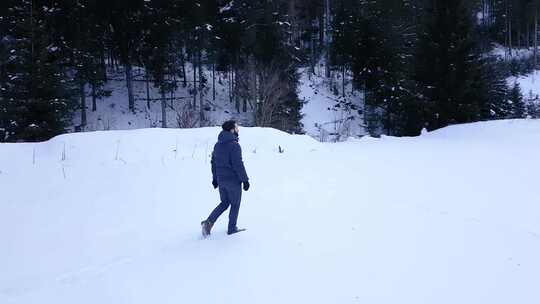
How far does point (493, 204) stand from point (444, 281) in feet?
11.5

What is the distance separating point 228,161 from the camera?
5664 mm

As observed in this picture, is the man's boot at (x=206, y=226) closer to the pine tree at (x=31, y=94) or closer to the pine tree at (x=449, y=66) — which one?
the pine tree at (x=31, y=94)

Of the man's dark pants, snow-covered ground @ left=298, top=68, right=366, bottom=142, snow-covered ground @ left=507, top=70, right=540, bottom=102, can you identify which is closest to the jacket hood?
the man's dark pants

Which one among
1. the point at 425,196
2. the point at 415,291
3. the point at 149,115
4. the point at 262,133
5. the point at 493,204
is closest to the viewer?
the point at 415,291

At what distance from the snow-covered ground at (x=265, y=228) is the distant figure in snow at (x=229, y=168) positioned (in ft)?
1.81

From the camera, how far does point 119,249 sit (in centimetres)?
573

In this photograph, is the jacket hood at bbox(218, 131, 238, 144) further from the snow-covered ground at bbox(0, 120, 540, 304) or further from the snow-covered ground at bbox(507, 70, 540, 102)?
the snow-covered ground at bbox(507, 70, 540, 102)

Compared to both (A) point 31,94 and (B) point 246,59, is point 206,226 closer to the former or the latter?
(A) point 31,94

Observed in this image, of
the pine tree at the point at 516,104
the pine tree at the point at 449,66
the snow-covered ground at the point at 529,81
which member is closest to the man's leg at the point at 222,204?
the pine tree at the point at 449,66

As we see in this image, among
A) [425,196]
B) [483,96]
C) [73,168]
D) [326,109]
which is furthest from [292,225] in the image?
[326,109]

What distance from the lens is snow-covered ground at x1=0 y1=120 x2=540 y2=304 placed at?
449 centimetres

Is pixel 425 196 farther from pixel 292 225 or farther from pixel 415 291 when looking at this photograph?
pixel 415 291

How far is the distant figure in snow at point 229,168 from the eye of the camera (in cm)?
563

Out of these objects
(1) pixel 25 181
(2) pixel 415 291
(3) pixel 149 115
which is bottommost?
(2) pixel 415 291
